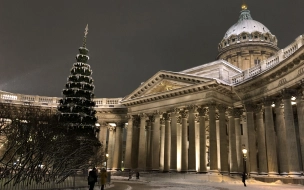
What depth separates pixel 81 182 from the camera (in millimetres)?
22406

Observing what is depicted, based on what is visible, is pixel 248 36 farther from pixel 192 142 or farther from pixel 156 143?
pixel 192 142

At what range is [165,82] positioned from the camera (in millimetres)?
43281

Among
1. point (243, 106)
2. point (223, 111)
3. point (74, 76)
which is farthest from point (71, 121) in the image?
point (243, 106)

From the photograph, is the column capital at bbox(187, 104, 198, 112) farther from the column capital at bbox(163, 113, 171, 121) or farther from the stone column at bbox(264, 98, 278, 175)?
the stone column at bbox(264, 98, 278, 175)

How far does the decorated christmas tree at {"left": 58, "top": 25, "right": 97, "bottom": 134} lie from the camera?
1377 inches

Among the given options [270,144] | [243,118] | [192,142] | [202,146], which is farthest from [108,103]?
[270,144]

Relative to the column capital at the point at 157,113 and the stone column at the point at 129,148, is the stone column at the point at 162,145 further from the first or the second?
the stone column at the point at 129,148

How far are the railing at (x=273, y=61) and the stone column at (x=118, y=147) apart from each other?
22881 mm

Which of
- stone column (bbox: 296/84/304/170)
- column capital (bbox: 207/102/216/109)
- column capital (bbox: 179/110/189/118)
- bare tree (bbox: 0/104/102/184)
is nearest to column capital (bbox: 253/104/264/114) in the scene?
column capital (bbox: 207/102/216/109)

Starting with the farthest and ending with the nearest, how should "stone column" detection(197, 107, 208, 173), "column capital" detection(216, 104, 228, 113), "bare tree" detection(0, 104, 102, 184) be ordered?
1. "column capital" detection(216, 104, 228, 113)
2. "stone column" detection(197, 107, 208, 173)
3. "bare tree" detection(0, 104, 102, 184)

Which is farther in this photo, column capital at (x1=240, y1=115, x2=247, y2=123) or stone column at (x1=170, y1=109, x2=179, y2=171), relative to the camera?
column capital at (x1=240, y1=115, x2=247, y2=123)

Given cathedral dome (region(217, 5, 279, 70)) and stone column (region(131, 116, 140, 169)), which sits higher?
cathedral dome (region(217, 5, 279, 70))

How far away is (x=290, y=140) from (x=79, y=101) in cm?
2462

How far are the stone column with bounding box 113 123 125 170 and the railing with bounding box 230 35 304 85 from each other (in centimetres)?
2288
